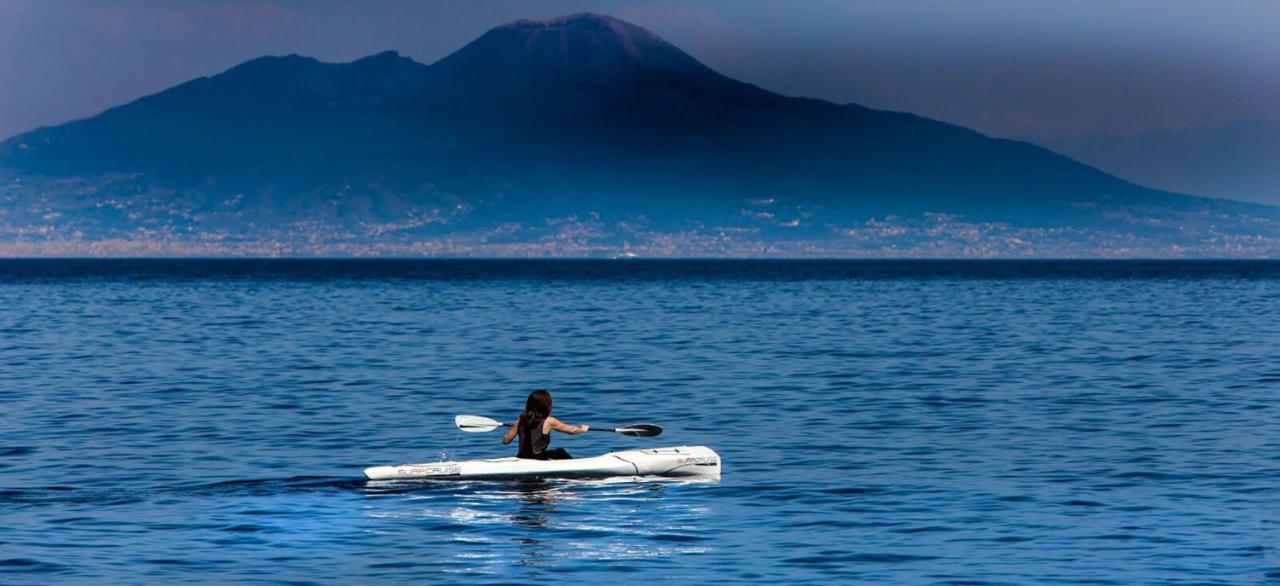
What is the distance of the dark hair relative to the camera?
87.7 feet

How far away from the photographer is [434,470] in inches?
1064

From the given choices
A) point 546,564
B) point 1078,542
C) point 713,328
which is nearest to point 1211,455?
point 1078,542

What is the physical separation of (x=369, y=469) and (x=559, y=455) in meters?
2.84

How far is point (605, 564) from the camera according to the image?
67.9 ft

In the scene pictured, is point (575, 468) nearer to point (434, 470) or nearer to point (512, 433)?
point (512, 433)

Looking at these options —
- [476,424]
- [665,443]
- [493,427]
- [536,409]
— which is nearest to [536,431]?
[536,409]

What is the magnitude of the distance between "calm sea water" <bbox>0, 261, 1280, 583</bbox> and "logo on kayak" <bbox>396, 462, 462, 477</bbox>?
0.54 metres

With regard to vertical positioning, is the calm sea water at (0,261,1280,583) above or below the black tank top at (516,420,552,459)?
below

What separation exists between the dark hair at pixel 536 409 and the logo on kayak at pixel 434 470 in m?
1.19

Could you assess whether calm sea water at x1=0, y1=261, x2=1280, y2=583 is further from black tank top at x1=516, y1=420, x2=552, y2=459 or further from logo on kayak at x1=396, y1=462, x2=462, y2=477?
black tank top at x1=516, y1=420, x2=552, y2=459

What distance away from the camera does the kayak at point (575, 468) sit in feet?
88.5

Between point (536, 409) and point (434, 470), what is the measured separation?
176cm

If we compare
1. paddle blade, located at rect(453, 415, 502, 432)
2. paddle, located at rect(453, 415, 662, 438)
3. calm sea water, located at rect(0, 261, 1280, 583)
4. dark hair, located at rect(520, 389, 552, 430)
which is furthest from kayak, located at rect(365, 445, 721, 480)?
paddle blade, located at rect(453, 415, 502, 432)

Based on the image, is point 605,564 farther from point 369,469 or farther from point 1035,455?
point 1035,455
